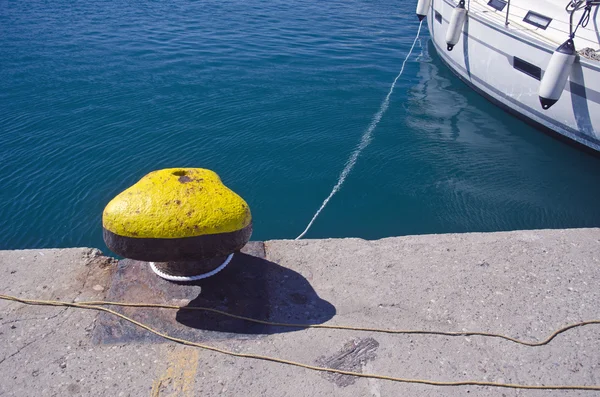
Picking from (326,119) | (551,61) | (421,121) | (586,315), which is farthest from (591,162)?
(586,315)

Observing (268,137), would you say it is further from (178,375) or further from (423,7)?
(423,7)

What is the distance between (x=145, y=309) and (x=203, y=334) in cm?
52

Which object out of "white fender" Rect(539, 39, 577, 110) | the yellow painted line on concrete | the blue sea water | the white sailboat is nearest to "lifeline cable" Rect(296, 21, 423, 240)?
the blue sea water

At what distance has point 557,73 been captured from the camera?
7867mm

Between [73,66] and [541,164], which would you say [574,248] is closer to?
[541,164]

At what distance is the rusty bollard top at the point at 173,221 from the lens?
10.8 ft

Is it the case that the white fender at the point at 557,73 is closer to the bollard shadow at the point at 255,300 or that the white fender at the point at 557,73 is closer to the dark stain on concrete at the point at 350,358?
the bollard shadow at the point at 255,300

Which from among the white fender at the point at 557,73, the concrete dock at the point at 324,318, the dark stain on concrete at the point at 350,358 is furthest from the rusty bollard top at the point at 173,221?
the white fender at the point at 557,73

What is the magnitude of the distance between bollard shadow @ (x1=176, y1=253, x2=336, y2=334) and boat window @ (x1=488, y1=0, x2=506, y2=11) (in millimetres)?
8935

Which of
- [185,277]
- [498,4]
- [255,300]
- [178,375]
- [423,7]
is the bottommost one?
[178,375]

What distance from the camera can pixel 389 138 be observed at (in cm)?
896

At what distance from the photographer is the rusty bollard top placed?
130 inches

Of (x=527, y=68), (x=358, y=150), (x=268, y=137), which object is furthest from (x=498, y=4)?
(x=268, y=137)

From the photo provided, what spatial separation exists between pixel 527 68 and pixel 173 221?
805 centimetres
